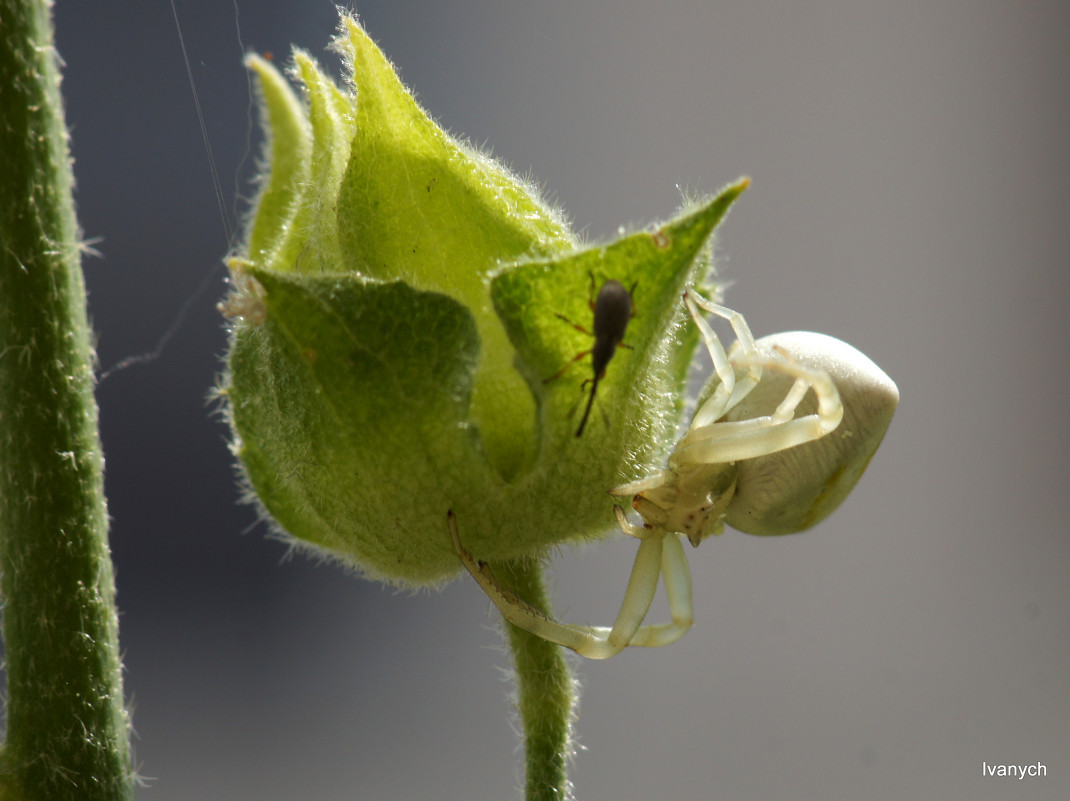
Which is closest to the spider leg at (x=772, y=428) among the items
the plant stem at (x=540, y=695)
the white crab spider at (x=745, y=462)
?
the white crab spider at (x=745, y=462)

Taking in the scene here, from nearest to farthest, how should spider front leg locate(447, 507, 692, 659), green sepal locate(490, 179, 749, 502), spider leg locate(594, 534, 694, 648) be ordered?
green sepal locate(490, 179, 749, 502)
spider front leg locate(447, 507, 692, 659)
spider leg locate(594, 534, 694, 648)

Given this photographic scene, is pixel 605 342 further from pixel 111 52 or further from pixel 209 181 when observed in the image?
pixel 111 52

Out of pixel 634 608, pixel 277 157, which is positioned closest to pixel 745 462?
pixel 634 608

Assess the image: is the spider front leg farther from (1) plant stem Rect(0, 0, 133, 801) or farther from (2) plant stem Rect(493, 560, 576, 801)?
(1) plant stem Rect(0, 0, 133, 801)

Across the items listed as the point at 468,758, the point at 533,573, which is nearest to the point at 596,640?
the point at 533,573

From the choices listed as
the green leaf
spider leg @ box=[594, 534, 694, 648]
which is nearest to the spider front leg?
spider leg @ box=[594, 534, 694, 648]

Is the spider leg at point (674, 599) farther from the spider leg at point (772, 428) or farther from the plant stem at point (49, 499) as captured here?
the plant stem at point (49, 499)

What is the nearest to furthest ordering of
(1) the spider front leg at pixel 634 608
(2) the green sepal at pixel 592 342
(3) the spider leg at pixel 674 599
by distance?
(2) the green sepal at pixel 592 342 → (1) the spider front leg at pixel 634 608 → (3) the spider leg at pixel 674 599
